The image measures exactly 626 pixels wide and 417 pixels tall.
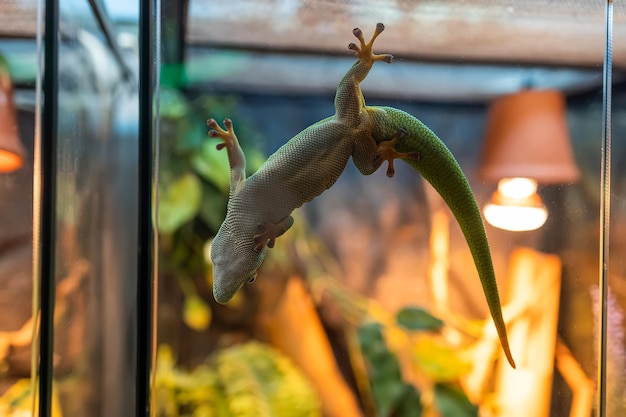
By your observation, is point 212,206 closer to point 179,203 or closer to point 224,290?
point 179,203

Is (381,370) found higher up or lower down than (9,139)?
lower down

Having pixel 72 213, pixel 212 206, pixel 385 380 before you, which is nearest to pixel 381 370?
pixel 385 380

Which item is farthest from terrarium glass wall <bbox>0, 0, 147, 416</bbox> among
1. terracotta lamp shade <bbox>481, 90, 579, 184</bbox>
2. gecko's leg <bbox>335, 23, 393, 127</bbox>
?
terracotta lamp shade <bbox>481, 90, 579, 184</bbox>

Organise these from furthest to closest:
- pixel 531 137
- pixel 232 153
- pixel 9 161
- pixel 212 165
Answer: pixel 212 165 < pixel 531 137 < pixel 9 161 < pixel 232 153

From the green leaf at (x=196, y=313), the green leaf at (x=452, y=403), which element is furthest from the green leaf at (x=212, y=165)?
the green leaf at (x=452, y=403)

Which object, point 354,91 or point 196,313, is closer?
point 354,91

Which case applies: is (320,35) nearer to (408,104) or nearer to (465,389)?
(408,104)

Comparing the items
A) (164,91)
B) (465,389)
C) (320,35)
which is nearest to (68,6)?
(164,91)
